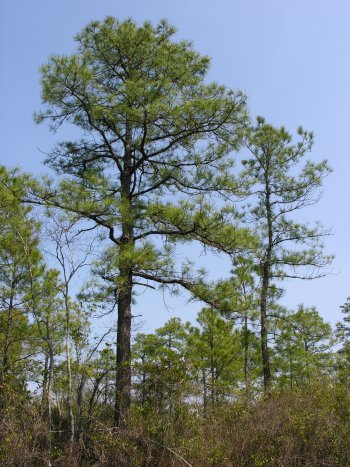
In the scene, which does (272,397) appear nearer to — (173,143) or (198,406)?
(198,406)

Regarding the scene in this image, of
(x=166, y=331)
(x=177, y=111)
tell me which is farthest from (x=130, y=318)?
(x=166, y=331)

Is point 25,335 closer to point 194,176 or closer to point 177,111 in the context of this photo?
point 194,176

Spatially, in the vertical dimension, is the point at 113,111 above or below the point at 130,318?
above

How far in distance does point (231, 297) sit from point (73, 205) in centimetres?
301

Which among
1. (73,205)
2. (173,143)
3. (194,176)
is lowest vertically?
(73,205)

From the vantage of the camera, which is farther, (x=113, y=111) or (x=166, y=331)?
(x=166, y=331)

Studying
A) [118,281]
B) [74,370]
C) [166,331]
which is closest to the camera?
[74,370]

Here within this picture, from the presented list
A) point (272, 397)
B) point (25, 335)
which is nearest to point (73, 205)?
point (272, 397)

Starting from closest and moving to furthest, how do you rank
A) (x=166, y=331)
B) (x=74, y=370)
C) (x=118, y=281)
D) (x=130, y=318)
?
(x=74, y=370) → (x=118, y=281) → (x=130, y=318) → (x=166, y=331)

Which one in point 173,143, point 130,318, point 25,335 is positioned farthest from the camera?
point 25,335

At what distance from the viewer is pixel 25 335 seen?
1286 cm

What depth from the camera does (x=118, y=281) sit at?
7.77m

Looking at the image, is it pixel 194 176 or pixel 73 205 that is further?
pixel 194 176

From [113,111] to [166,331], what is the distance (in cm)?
1298
